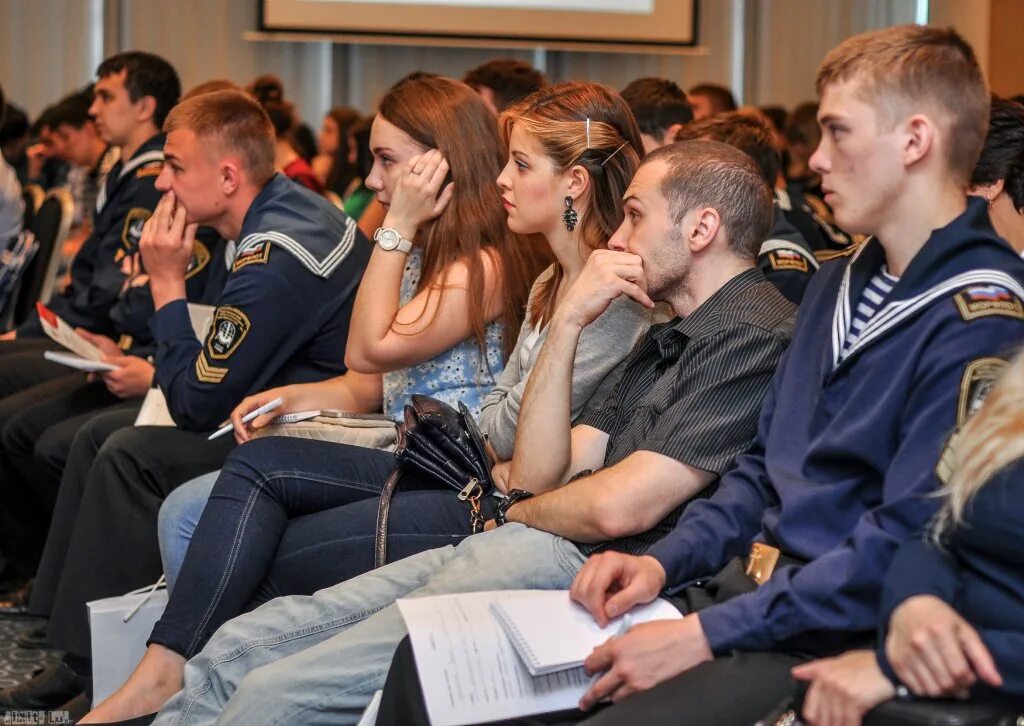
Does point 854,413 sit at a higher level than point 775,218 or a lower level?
lower

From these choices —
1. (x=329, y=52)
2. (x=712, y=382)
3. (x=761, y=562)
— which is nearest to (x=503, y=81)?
(x=712, y=382)

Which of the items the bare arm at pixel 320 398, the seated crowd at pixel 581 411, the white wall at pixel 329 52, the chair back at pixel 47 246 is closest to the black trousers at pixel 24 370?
the seated crowd at pixel 581 411

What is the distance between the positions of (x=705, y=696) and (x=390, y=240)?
1.37 m

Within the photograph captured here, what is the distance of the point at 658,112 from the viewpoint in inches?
141

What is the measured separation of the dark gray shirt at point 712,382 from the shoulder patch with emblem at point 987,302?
427 mm

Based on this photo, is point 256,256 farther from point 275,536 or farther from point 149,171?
point 149,171

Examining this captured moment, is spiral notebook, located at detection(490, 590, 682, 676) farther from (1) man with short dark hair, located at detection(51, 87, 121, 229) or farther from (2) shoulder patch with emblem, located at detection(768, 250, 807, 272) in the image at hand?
(1) man with short dark hair, located at detection(51, 87, 121, 229)

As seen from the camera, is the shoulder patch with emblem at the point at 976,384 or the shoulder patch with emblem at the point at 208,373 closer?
the shoulder patch with emblem at the point at 976,384

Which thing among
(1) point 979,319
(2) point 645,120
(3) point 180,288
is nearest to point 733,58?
(2) point 645,120

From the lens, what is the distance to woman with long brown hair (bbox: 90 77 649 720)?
228 cm

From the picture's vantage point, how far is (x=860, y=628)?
153 centimetres

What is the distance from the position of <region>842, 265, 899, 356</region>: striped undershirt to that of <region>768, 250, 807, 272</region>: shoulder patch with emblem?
120 cm

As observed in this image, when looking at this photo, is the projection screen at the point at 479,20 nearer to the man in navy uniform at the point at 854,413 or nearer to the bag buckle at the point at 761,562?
the man in navy uniform at the point at 854,413

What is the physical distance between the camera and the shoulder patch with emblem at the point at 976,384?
1.46m
